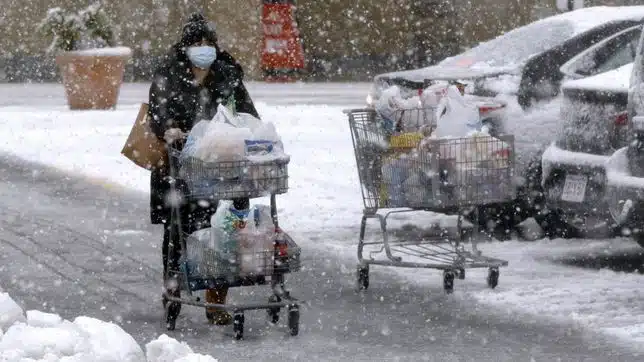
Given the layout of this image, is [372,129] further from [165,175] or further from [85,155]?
[85,155]

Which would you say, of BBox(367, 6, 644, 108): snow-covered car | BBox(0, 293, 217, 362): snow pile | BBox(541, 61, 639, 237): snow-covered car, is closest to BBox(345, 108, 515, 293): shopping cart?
BBox(541, 61, 639, 237): snow-covered car

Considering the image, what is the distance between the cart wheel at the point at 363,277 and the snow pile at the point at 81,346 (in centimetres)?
268

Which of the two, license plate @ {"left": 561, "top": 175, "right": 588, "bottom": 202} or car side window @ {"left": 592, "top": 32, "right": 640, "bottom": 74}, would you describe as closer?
license plate @ {"left": 561, "top": 175, "right": 588, "bottom": 202}

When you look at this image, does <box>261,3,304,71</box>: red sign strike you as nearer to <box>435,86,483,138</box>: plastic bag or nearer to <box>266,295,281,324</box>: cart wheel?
<box>435,86,483,138</box>: plastic bag

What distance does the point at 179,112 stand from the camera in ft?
26.8

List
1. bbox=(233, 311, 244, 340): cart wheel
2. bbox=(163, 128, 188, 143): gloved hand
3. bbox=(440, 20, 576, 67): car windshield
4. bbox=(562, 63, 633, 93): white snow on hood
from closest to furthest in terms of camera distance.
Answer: bbox=(233, 311, 244, 340): cart wheel → bbox=(163, 128, 188, 143): gloved hand → bbox=(562, 63, 633, 93): white snow on hood → bbox=(440, 20, 576, 67): car windshield

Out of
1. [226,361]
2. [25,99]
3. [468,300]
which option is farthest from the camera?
[25,99]

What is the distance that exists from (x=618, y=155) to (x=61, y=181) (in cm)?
677

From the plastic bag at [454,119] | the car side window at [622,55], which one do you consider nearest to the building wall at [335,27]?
the car side window at [622,55]

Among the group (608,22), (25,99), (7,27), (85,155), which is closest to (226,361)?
(608,22)

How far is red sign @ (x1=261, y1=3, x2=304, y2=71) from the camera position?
29234mm

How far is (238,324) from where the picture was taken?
7.71 m

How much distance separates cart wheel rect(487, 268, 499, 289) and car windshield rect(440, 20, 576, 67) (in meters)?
2.41

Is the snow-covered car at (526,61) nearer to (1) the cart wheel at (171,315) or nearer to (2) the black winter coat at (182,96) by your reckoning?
(2) the black winter coat at (182,96)
